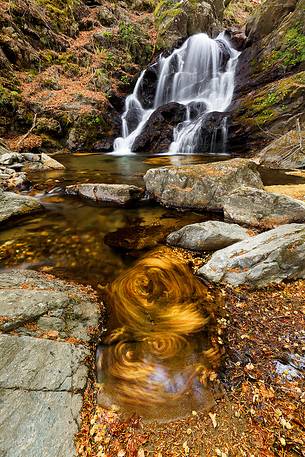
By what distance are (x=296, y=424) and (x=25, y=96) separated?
2160cm

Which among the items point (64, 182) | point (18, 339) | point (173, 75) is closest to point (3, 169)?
point (64, 182)

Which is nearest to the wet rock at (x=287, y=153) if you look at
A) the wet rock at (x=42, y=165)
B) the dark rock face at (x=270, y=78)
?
the dark rock face at (x=270, y=78)

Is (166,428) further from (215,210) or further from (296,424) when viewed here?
(215,210)

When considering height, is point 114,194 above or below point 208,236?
above

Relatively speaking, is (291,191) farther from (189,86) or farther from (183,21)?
(183,21)

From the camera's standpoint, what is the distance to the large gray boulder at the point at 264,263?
310cm

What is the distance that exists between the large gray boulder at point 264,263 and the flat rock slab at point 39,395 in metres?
1.99

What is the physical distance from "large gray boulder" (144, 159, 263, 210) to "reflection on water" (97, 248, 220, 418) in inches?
108

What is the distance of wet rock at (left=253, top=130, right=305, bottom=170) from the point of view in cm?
1041

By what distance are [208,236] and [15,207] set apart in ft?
15.3

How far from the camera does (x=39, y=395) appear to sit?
1.75 meters

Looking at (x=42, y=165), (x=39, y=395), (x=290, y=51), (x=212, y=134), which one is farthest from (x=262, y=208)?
(x=290, y=51)

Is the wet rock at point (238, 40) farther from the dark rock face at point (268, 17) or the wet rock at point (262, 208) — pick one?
the wet rock at point (262, 208)

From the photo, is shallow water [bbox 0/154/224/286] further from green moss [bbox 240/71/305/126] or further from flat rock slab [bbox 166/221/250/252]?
green moss [bbox 240/71/305/126]
